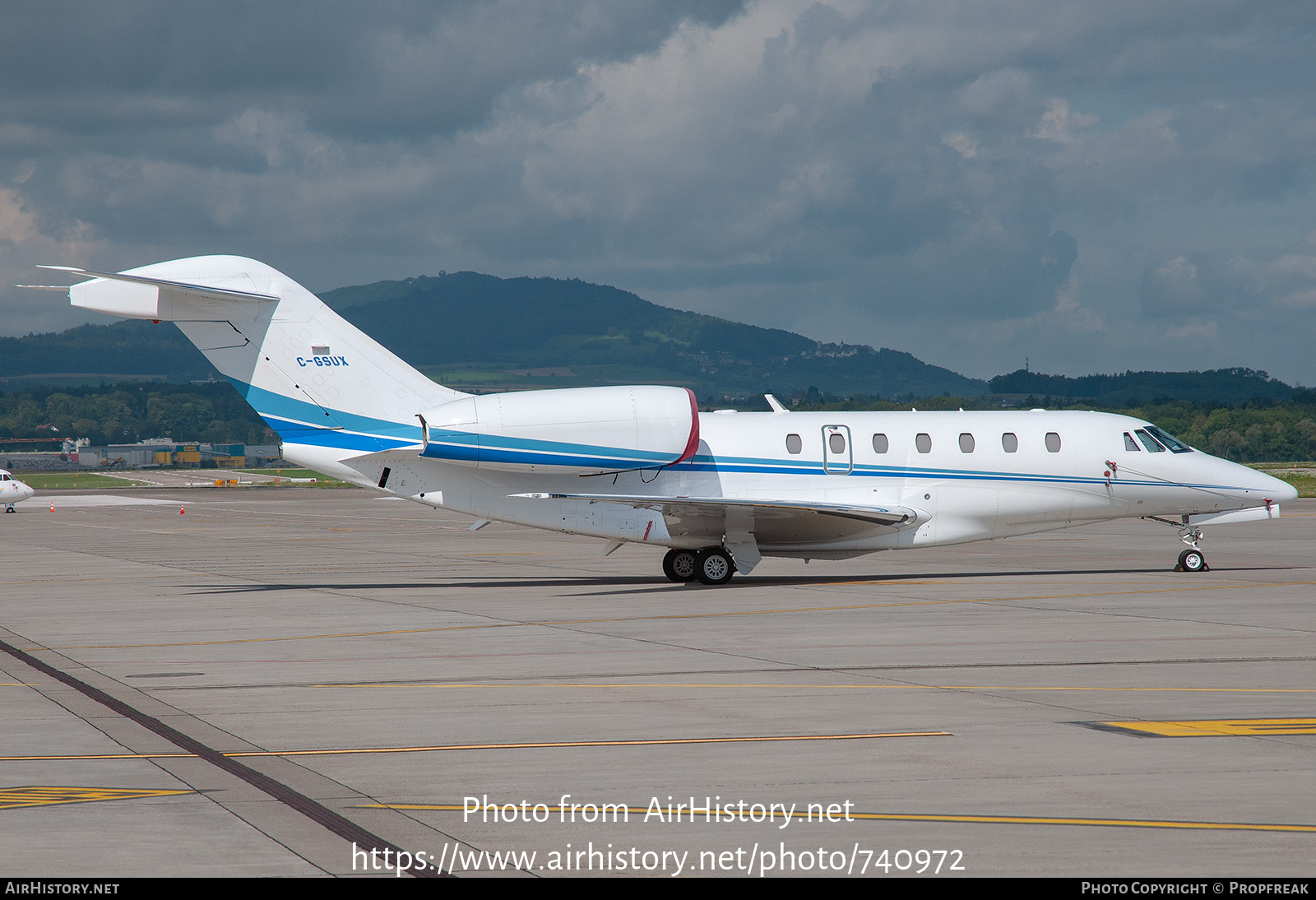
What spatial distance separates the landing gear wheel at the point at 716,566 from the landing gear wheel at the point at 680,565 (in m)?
0.48

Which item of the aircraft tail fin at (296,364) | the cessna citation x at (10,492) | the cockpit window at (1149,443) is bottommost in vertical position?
the cessna citation x at (10,492)

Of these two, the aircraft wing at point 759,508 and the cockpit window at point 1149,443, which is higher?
the cockpit window at point 1149,443

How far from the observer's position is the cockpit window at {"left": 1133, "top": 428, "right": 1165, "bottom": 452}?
26500 mm

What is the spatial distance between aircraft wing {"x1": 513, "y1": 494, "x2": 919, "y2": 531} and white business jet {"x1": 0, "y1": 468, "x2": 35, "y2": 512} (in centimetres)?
5149

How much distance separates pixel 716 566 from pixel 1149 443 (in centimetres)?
939

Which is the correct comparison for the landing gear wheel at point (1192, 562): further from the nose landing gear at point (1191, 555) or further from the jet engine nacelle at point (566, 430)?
the jet engine nacelle at point (566, 430)

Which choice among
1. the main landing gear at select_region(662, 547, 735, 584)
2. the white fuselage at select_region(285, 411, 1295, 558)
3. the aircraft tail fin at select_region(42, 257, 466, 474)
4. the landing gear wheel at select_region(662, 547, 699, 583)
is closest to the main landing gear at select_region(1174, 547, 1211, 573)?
the white fuselage at select_region(285, 411, 1295, 558)

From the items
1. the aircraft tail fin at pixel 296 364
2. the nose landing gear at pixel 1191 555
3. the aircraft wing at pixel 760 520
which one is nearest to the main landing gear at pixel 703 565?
the aircraft wing at pixel 760 520

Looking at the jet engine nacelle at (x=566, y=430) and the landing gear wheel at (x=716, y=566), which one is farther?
the landing gear wheel at (x=716, y=566)

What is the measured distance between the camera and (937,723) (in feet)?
37.6

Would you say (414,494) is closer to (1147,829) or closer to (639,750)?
(639,750)


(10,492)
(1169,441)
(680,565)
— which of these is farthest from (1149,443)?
(10,492)

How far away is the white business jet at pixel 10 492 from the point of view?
2581 inches
